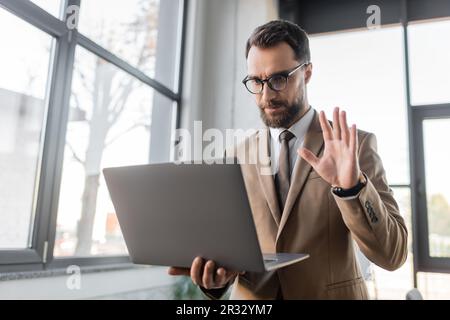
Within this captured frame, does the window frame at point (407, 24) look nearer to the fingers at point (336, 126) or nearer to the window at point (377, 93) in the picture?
the window at point (377, 93)

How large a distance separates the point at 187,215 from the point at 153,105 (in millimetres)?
2546

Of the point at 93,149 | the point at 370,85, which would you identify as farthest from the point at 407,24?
the point at 93,149

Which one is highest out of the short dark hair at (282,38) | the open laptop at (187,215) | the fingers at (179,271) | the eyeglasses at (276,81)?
the short dark hair at (282,38)

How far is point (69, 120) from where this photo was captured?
2.33 m

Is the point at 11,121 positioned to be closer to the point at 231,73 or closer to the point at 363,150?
the point at 363,150

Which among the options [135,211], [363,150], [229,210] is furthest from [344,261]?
[135,211]

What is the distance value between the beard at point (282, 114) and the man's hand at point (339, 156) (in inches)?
9.1

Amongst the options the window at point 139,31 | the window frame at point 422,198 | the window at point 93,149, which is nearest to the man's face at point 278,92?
the window at point 93,149

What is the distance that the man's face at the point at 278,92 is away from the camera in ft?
3.88

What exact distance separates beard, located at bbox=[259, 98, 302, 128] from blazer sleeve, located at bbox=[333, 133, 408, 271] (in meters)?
0.22

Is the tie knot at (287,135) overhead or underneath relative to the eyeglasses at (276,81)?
underneath

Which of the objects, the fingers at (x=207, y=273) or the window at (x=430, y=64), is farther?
the window at (x=430, y=64)

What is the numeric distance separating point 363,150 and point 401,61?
2.70 meters

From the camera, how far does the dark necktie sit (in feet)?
3.66
